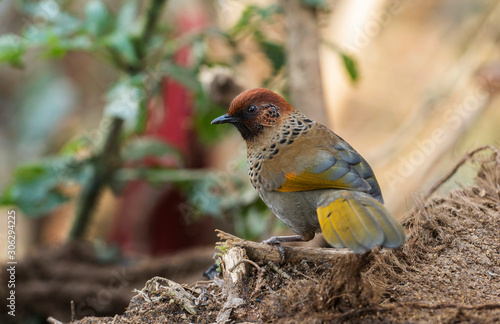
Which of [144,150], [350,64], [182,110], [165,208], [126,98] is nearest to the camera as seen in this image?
[126,98]

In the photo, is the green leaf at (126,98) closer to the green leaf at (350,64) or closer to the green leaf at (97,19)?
the green leaf at (97,19)

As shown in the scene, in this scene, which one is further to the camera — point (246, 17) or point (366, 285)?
point (246, 17)

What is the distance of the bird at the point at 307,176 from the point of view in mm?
2113

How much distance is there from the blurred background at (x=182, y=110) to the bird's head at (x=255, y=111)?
84 centimetres

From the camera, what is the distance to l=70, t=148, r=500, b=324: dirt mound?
190cm

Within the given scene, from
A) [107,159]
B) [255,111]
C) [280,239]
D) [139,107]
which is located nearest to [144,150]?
[107,159]

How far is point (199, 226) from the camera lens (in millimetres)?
6117

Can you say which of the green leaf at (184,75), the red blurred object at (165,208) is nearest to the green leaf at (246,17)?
the green leaf at (184,75)

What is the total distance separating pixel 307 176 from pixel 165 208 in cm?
355

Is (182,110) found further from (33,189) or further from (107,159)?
(33,189)

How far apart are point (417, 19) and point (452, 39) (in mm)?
580

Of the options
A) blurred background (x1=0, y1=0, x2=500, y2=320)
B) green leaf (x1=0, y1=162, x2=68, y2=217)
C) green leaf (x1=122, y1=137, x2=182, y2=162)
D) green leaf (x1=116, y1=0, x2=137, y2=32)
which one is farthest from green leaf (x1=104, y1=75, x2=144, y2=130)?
green leaf (x1=0, y1=162, x2=68, y2=217)

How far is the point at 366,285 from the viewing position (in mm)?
1969

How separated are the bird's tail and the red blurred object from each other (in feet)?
11.4
